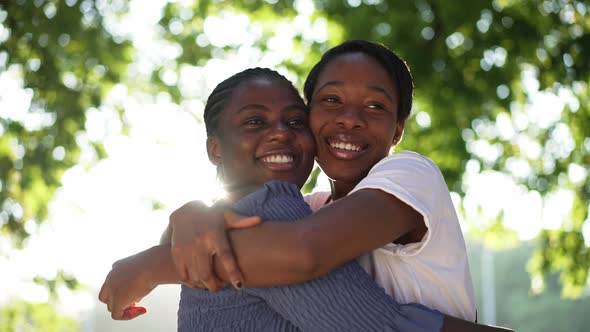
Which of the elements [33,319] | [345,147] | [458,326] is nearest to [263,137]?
[345,147]

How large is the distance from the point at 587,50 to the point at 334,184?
505 centimetres

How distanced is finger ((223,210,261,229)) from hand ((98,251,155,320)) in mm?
337

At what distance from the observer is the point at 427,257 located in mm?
2254

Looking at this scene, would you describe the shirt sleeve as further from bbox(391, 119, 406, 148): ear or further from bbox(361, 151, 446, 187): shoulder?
bbox(391, 119, 406, 148): ear

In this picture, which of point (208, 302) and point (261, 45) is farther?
point (261, 45)

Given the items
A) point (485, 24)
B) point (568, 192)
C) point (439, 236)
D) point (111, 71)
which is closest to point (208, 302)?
point (439, 236)

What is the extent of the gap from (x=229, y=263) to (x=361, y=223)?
0.33m

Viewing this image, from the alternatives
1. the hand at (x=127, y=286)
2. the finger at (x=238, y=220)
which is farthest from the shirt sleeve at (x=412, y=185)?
the hand at (x=127, y=286)

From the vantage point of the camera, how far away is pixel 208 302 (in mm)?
2176

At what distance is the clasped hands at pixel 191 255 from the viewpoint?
2.01 metres

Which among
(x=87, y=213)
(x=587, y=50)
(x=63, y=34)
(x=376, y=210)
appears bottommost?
(x=376, y=210)

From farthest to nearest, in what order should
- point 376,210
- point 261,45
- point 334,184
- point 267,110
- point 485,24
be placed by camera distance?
1. point 261,45
2. point 485,24
3. point 334,184
4. point 267,110
5. point 376,210

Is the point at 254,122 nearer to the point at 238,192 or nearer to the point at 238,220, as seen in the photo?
the point at 238,192

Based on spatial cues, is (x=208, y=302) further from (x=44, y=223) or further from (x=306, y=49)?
Result: (x=44, y=223)
